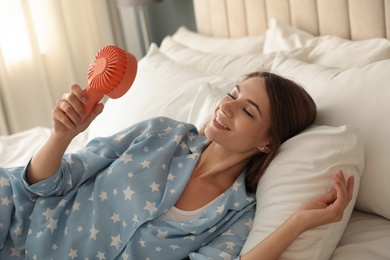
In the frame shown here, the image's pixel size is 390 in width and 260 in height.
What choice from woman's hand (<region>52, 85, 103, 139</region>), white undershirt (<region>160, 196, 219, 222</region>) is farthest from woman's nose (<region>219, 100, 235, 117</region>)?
woman's hand (<region>52, 85, 103, 139</region>)

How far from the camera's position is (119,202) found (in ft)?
4.64

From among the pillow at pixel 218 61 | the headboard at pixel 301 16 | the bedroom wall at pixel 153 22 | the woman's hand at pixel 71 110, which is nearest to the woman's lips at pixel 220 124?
the woman's hand at pixel 71 110

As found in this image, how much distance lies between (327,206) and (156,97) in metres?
0.96

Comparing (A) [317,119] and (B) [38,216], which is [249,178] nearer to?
(A) [317,119]

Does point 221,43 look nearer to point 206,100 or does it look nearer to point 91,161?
point 206,100

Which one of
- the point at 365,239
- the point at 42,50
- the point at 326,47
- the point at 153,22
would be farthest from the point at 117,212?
the point at 153,22

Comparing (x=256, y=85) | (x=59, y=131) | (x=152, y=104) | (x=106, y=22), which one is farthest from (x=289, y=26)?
(x=106, y=22)

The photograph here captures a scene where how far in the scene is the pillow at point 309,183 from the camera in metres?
1.20

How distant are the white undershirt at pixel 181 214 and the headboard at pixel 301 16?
0.90m

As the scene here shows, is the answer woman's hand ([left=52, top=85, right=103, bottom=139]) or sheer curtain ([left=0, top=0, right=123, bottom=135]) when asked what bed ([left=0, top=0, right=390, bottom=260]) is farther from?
sheer curtain ([left=0, top=0, right=123, bottom=135])

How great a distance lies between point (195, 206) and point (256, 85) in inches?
14.0

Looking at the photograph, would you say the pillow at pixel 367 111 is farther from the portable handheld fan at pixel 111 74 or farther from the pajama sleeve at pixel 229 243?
the portable handheld fan at pixel 111 74

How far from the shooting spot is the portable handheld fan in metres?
1.23

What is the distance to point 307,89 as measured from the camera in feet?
5.17
